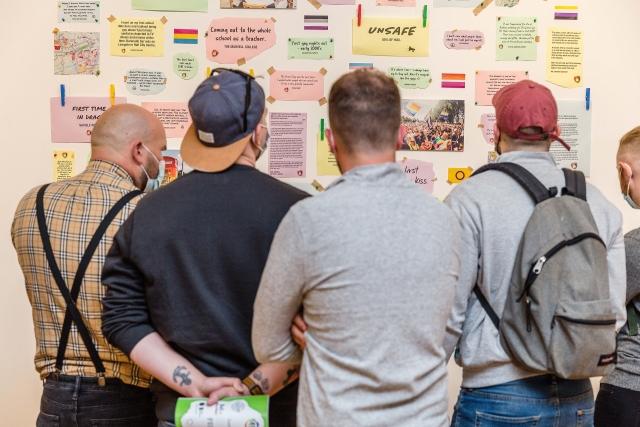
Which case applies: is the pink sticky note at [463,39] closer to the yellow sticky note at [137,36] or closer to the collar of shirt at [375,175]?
the yellow sticky note at [137,36]

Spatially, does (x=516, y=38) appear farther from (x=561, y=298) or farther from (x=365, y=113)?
(x=365, y=113)

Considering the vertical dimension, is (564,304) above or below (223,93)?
below

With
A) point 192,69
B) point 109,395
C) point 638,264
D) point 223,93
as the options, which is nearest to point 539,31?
point 638,264

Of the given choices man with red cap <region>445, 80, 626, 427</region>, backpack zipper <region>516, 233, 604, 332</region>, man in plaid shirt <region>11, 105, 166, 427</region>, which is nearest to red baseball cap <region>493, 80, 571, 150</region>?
man with red cap <region>445, 80, 626, 427</region>

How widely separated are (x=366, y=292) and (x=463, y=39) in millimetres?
1578

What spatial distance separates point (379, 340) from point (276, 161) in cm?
141

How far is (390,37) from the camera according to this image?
2477 millimetres

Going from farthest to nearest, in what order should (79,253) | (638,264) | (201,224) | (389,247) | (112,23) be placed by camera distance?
(112,23) → (638,264) → (79,253) → (201,224) → (389,247)

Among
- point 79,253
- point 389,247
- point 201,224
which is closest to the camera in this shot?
point 389,247

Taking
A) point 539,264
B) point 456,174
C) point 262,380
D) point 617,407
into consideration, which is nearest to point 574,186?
point 539,264

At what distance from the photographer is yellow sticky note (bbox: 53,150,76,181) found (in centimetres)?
251

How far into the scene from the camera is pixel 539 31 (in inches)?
98.4

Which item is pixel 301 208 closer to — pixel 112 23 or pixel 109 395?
pixel 109 395

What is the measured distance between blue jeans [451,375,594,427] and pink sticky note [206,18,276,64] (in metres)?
1.48
